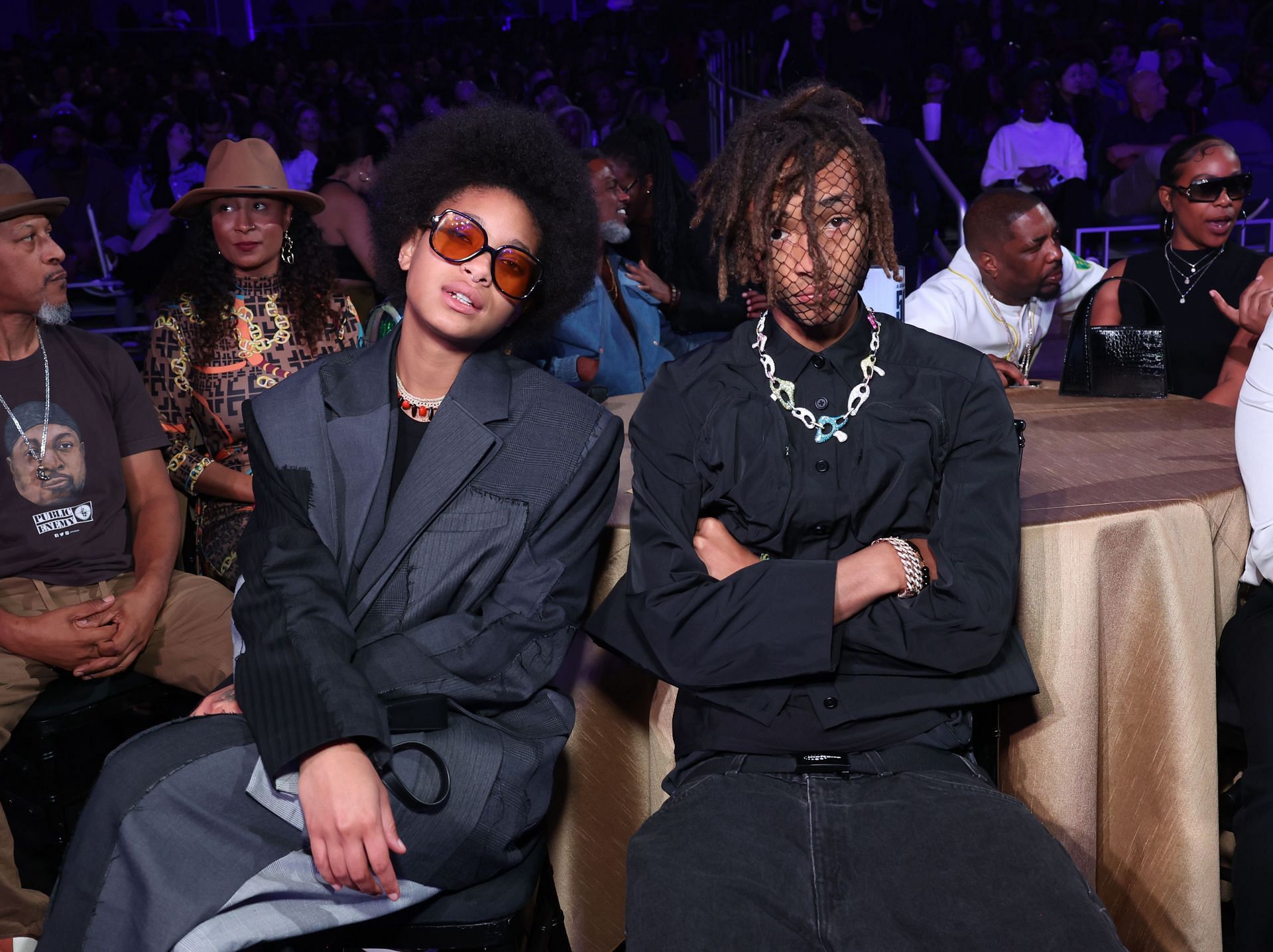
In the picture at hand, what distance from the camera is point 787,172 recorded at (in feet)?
6.24

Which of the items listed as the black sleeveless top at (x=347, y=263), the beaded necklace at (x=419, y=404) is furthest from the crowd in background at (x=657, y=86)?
the beaded necklace at (x=419, y=404)

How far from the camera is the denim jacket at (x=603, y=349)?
155 inches

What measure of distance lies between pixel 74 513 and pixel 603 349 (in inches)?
73.6

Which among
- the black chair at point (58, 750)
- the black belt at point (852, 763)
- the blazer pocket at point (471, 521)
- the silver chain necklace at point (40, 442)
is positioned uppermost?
the silver chain necklace at point (40, 442)

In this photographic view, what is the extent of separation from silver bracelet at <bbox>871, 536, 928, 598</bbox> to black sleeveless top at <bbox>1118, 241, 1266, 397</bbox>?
2435 millimetres

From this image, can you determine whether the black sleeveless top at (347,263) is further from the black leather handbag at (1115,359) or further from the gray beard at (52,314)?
the black leather handbag at (1115,359)

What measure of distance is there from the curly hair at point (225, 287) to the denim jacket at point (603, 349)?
781 mm

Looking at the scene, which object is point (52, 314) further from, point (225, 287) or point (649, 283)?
point (649, 283)

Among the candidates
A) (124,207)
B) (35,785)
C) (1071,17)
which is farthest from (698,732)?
(1071,17)

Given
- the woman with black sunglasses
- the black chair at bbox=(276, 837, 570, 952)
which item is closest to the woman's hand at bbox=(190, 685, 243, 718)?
the black chair at bbox=(276, 837, 570, 952)

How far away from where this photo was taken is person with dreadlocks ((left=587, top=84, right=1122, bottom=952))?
1.61 metres

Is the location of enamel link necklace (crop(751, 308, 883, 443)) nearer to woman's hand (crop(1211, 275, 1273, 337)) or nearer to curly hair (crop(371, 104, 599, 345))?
curly hair (crop(371, 104, 599, 345))

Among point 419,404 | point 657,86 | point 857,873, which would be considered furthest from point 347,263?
point 657,86

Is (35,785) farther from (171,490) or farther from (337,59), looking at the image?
(337,59)
